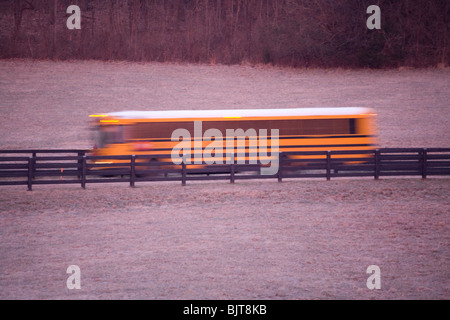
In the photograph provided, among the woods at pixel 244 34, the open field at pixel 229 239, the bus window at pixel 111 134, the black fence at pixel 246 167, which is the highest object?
the woods at pixel 244 34

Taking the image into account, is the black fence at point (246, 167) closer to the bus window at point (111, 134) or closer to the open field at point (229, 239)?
the open field at point (229, 239)

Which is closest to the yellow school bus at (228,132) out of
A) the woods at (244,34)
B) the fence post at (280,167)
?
the fence post at (280,167)

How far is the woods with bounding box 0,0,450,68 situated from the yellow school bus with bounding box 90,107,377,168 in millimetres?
28172

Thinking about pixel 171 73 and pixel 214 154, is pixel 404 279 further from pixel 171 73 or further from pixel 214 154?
pixel 171 73

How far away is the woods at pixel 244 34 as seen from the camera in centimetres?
5106

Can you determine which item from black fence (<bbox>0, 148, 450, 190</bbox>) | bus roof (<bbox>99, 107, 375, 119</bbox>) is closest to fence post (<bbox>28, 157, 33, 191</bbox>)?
black fence (<bbox>0, 148, 450, 190</bbox>)

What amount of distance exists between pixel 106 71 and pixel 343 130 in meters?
31.6

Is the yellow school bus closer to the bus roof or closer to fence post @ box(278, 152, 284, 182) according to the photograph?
the bus roof

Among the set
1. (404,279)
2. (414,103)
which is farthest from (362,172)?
(414,103)

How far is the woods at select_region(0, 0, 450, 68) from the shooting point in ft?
168

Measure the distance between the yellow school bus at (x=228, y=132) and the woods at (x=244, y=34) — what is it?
28.2 meters

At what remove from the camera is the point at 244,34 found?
186 feet

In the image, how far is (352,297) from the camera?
28.2ft
